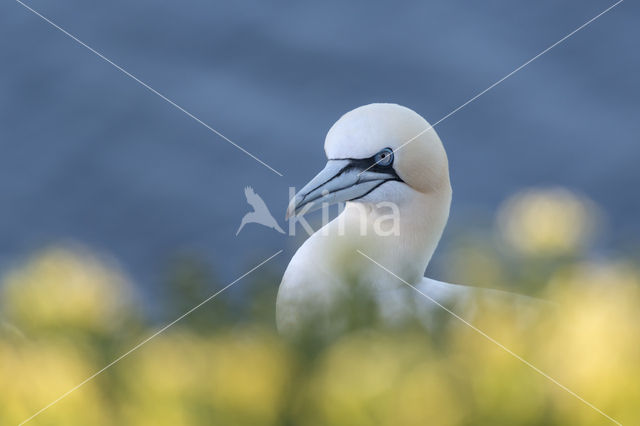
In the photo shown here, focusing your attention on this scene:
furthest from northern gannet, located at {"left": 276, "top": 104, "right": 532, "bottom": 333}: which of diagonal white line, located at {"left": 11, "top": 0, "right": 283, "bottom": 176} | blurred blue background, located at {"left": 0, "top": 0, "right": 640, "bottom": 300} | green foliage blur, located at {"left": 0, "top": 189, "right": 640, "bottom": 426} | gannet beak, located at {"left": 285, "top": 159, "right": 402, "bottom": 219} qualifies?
diagonal white line, located at {"left": 11, "top": 0, "right": 283, "bottom": 176}

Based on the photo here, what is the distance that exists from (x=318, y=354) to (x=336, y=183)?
8.76 feet

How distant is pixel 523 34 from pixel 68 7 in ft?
12.5

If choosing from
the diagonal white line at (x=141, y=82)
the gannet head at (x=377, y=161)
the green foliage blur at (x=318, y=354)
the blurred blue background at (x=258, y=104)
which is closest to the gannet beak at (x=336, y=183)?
the gannet head at (x=377, y=161)

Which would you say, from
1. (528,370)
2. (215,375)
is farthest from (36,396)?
(528,370)

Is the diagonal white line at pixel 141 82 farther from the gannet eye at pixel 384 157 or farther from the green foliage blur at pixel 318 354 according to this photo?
the green foliage blur at pixel 318 354

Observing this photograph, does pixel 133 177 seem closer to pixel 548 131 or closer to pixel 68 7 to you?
pixel 68 7

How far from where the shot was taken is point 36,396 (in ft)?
5.31

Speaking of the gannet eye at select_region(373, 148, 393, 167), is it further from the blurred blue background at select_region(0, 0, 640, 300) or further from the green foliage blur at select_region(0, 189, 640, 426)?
the blurred blue background at select_region(0, 0, 640, 300)

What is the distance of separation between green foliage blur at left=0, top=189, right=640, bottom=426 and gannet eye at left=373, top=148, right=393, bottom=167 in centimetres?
245

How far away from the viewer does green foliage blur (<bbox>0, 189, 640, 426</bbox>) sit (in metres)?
1.57

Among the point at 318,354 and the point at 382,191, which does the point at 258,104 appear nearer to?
the point at 382,191

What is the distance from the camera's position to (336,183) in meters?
4.32

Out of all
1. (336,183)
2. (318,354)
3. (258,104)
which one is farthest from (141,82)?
(318,354)

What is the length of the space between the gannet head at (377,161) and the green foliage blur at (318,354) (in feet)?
7.83
